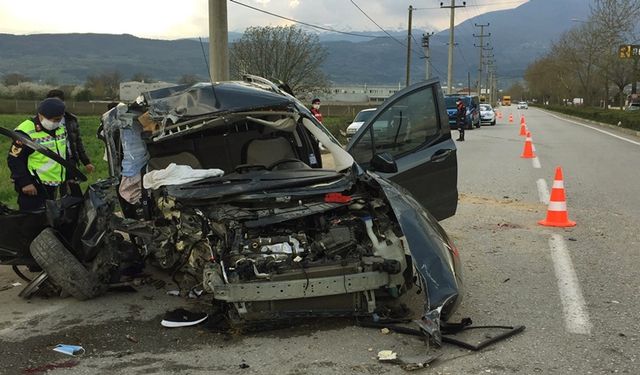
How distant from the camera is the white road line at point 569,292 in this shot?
4406 millimetres

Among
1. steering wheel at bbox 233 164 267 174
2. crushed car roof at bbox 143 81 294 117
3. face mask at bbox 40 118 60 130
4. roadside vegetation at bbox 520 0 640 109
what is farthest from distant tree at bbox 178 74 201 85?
roadside vegetation at bbox 520 0 640 109

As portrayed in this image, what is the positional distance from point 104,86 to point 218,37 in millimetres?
69919

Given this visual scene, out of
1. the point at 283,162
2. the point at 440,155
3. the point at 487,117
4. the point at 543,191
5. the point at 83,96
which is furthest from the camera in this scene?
the point at 83,96

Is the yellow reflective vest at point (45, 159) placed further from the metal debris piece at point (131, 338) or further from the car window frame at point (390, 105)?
the car window frame at point (390, 105)

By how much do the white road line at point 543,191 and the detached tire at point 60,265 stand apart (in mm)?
7286

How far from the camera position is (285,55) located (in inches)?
1772

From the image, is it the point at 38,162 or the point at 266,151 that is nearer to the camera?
the point at 38,162

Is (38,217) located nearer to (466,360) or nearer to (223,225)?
(223,225)

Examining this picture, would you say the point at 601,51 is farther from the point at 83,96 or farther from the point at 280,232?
the point at 83,96

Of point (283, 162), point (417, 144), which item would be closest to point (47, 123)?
point (283, 162)

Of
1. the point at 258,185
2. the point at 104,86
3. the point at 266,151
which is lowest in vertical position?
the point at 258,185

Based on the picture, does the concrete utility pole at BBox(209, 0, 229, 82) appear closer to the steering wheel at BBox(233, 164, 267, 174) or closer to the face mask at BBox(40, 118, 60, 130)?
the face mask at BBox(40, 118, 60, 130)

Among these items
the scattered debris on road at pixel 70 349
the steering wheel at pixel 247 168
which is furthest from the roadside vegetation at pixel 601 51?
the scattered debris on road at pixel 70 349

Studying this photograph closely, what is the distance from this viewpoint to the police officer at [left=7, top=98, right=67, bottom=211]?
5.70 metres
